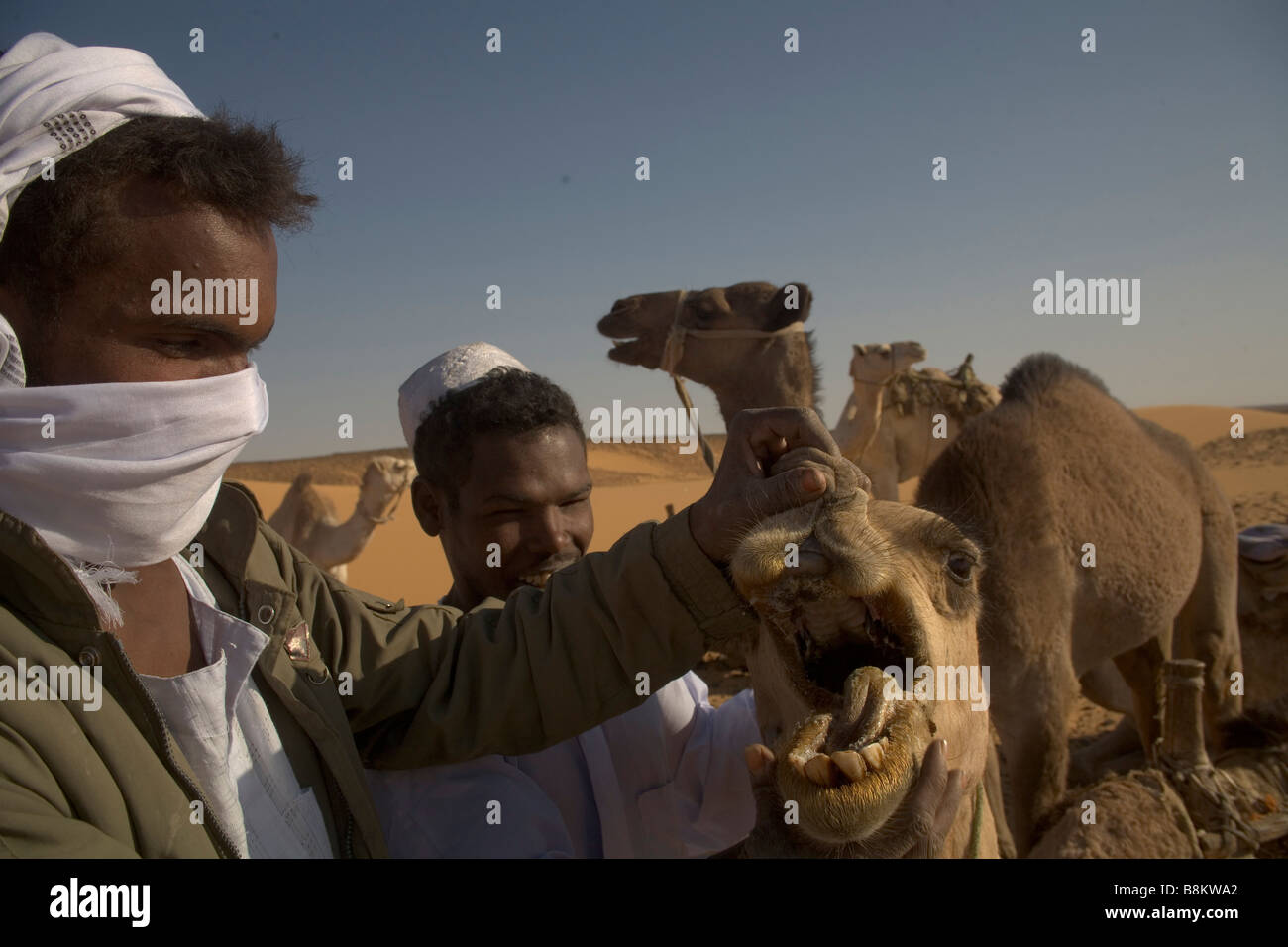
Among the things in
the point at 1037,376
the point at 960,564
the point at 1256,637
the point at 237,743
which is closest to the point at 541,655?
the point at 237,743

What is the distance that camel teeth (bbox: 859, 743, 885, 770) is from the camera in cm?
154

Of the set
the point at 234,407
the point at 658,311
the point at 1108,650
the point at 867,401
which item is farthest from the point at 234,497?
the point at 867,401

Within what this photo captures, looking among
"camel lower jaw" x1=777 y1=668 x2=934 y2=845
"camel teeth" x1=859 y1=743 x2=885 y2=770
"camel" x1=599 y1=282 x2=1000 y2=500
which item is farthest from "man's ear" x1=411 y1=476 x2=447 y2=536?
"camel" x1=599 y1=282 x2=1000 y2=500

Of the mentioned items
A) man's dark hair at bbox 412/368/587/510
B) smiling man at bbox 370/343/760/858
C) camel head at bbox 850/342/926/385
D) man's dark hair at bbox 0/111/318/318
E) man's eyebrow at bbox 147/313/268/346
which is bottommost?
smiling man at bbox 370/343/760/858

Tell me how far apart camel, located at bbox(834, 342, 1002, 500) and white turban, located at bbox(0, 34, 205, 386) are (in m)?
11.8

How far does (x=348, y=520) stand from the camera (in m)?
14.0

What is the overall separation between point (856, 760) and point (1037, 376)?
231 inches

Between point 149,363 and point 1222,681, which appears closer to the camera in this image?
point 149,363

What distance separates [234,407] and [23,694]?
0.59 meters

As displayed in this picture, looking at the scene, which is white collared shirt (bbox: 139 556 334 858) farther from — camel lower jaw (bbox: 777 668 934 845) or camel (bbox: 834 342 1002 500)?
camel (bbox: 834 342 1002 500)

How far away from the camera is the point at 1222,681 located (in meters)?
6.77

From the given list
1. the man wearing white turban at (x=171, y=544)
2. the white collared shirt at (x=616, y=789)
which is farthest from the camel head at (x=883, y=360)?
the man wearing white turban at (x=171, y=544)

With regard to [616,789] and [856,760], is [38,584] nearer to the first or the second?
Answer: [856,760]
